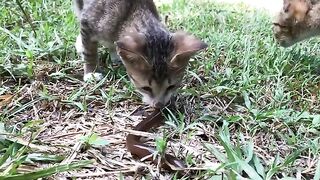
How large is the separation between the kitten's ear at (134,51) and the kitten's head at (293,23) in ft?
5.16

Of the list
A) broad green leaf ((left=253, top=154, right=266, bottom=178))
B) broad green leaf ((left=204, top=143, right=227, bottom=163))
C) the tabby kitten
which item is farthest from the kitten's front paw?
broad green leaf ((left=253, top=154, right=266, bottom=178))

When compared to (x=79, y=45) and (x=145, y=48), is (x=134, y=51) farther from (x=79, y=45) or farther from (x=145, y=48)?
(x=79, y=45)

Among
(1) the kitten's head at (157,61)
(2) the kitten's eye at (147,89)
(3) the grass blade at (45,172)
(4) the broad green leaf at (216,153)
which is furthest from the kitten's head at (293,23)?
(3) the grass blade at (45,172)

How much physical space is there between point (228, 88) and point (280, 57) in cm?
81

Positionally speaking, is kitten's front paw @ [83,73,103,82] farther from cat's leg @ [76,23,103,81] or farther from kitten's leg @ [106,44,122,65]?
kitten's leg @ [106,44,122,65]

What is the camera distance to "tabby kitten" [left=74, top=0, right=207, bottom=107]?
2.93 meters

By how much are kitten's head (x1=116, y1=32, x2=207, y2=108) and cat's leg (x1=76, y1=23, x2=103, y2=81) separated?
1.19 feet

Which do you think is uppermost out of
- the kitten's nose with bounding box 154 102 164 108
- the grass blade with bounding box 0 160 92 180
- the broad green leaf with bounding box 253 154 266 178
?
the grass blade with bounding box 0 160 92 180

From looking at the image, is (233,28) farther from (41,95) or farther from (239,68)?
(41,95)

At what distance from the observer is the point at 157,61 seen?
2.94 metres

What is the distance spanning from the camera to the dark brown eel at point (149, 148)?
2.18 meters

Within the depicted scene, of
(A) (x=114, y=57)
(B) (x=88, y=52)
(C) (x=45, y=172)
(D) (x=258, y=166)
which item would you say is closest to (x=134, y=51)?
(B) (x=88, y=52)

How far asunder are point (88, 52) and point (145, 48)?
26.7 inches

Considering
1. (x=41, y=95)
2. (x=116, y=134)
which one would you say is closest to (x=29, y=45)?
(x=41, y=95)
